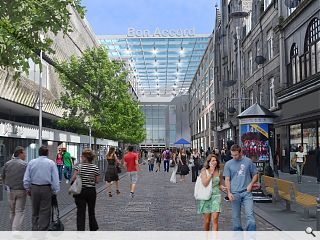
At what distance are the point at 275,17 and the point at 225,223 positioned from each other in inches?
925

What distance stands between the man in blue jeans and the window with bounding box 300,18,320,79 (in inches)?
627

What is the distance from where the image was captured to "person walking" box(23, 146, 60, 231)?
9.04 meters

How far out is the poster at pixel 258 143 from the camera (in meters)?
16.9

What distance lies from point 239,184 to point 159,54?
72.8 m

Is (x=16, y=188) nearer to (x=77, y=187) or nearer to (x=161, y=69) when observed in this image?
(x=77, y=187)

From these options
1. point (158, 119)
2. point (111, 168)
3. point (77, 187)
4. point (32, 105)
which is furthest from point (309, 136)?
point (158, 119)

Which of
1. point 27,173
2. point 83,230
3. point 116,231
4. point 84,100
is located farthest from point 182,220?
point 84,100

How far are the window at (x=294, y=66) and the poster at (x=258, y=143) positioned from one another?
11.4m

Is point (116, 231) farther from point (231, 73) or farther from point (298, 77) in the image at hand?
point (231, 73)

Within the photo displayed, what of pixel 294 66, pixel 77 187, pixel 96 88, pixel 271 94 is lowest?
pixel 77 187

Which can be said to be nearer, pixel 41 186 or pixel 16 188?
pixel 41 186

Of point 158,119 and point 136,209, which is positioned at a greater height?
point 158,119

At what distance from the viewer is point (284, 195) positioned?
12.8 meters

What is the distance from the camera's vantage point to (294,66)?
92.4 ft
